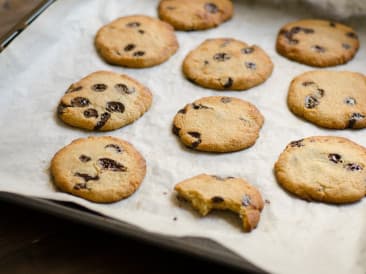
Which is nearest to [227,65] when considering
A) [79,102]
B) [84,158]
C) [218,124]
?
[218,124]

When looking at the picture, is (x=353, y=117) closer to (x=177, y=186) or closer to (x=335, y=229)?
(x=335, y=229)

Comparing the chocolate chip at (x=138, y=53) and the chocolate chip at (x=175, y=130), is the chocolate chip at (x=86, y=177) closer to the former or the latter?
the chocolate chip at (x=175, y=130)

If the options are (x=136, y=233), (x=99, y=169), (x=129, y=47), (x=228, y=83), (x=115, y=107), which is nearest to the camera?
(x=136, y=233)

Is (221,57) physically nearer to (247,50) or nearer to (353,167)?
(247,50)

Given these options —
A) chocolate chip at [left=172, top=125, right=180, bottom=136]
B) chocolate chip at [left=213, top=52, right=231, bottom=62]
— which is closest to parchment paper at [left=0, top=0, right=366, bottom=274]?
chocolate chip at [left=172, top=125, right=180, bottom=136]

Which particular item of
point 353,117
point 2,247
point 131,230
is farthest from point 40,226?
point 353,117
